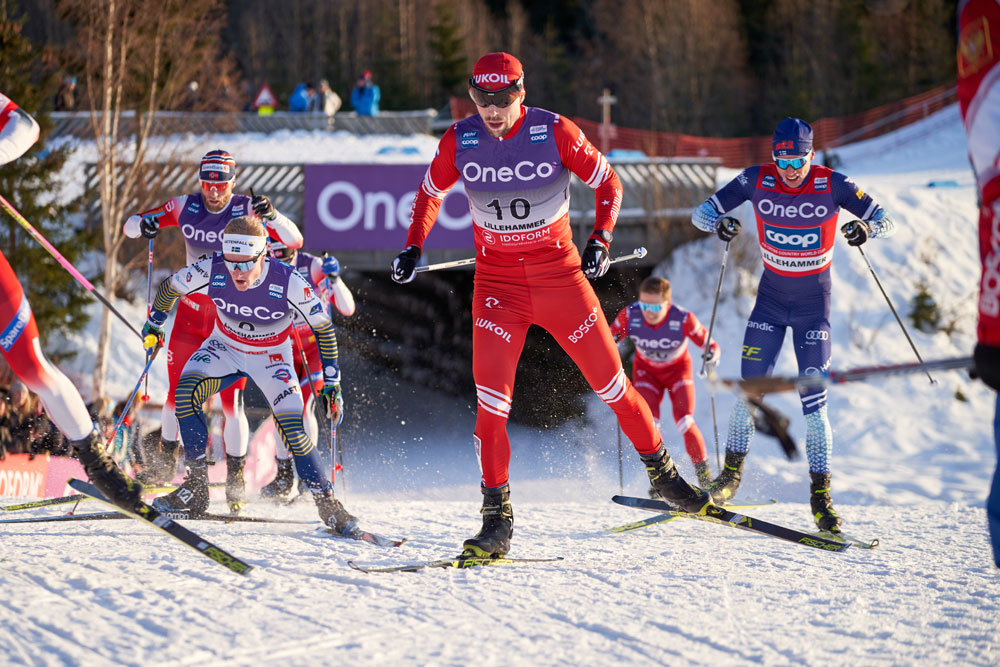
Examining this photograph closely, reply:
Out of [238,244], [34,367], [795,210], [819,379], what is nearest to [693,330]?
[795,210]

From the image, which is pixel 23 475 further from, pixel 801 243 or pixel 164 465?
pixel 801 243

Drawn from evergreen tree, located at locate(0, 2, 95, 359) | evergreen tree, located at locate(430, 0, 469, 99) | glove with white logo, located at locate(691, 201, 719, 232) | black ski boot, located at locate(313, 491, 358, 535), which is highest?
evergreen tree, located at locate(430, 0, 469, 99)

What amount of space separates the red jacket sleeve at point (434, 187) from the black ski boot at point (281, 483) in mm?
2878

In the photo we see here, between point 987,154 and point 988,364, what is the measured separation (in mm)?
638

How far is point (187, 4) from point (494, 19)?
101 feet

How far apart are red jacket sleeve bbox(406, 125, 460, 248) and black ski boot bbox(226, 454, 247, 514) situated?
247 cm

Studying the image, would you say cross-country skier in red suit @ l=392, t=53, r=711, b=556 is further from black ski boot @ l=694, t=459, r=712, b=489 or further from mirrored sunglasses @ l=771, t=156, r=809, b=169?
black ski boot @ l=694, t=459, r=712, b=489

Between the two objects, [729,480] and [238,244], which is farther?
[729,480]

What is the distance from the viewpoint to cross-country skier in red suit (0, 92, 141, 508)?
12.7ft

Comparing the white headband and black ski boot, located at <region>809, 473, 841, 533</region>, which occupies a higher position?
the white headband

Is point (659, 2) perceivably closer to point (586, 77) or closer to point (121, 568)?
point (586, 77)

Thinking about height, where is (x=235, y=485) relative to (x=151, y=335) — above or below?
below

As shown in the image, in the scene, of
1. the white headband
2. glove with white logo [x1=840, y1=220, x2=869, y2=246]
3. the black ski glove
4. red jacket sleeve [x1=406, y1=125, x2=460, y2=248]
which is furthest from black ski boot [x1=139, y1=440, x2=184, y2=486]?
the black ski glove

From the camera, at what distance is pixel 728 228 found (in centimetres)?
597
